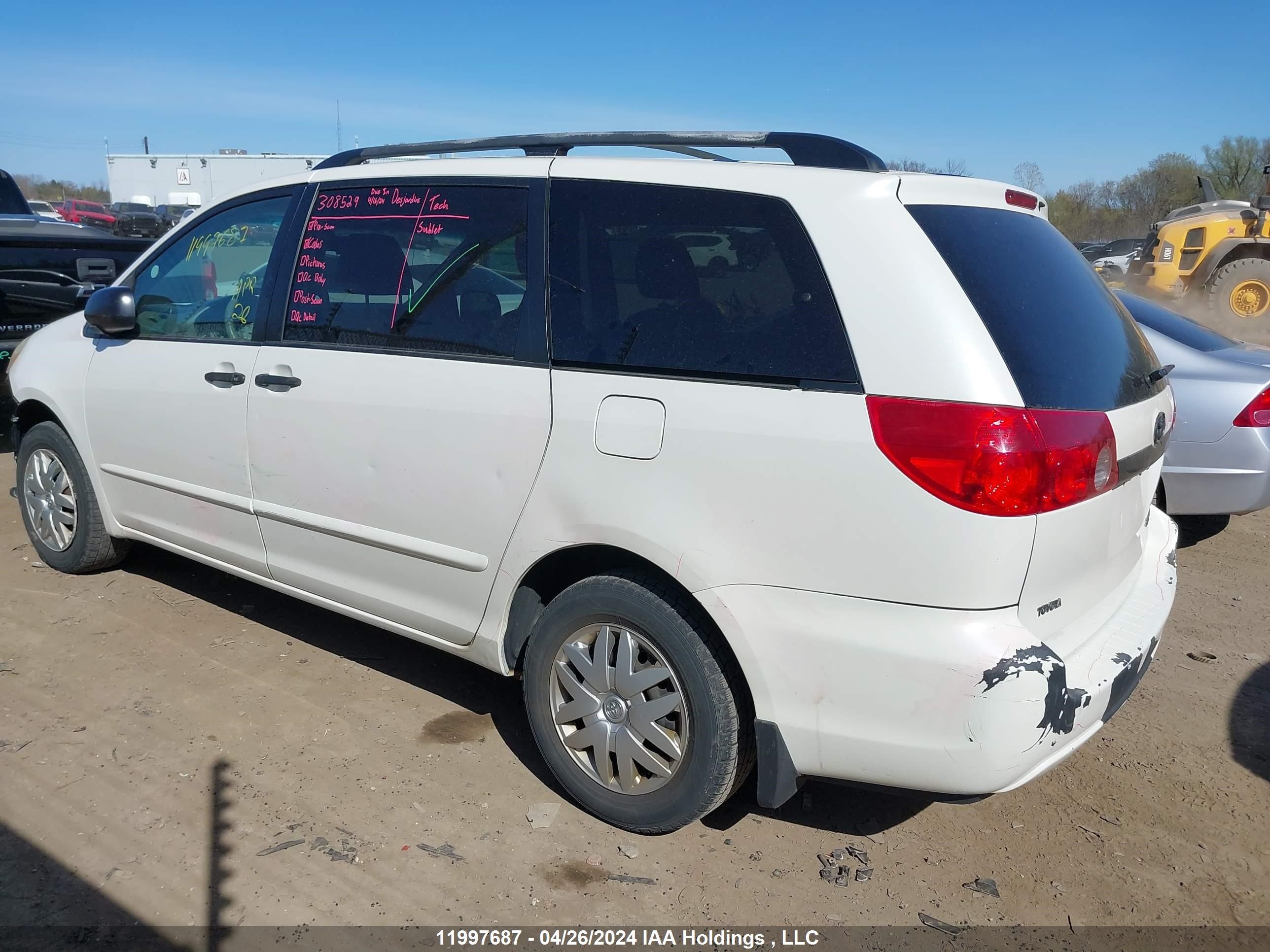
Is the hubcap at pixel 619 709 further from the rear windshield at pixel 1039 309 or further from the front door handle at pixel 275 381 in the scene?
the front door handle at pixel 275 381

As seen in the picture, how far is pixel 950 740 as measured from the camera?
2301 millimetres

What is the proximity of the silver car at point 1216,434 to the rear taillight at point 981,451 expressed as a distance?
127 inches

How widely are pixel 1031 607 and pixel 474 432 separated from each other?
164 centimetres

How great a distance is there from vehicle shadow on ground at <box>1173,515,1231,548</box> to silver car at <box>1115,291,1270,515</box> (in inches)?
26.4

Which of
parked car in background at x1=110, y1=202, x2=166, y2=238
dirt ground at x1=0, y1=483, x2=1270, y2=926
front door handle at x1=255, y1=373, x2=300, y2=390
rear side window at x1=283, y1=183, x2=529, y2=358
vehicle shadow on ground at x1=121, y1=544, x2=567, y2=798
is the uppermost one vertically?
rear side window at x1=283, y1=183, x2=529, y2=358

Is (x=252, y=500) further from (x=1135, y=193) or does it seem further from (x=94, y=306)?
(x=1135, y=193)

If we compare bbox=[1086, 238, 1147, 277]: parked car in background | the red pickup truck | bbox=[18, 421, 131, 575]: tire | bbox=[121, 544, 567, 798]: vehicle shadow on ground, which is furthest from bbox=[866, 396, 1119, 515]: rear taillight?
the red pickup truck

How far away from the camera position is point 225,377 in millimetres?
3719

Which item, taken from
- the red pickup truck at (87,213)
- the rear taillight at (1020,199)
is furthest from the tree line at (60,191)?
the rear taillight at (1020,199)

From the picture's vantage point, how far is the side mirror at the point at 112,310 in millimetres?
4074

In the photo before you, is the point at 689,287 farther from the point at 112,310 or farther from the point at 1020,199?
the point at 112,310

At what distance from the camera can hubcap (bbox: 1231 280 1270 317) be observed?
1391cm

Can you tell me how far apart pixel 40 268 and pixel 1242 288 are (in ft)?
48.6

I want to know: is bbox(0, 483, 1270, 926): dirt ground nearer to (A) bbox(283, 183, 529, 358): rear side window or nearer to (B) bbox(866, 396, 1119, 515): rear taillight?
(B) bbox(866, 396, 1119, 515): rear taillight
